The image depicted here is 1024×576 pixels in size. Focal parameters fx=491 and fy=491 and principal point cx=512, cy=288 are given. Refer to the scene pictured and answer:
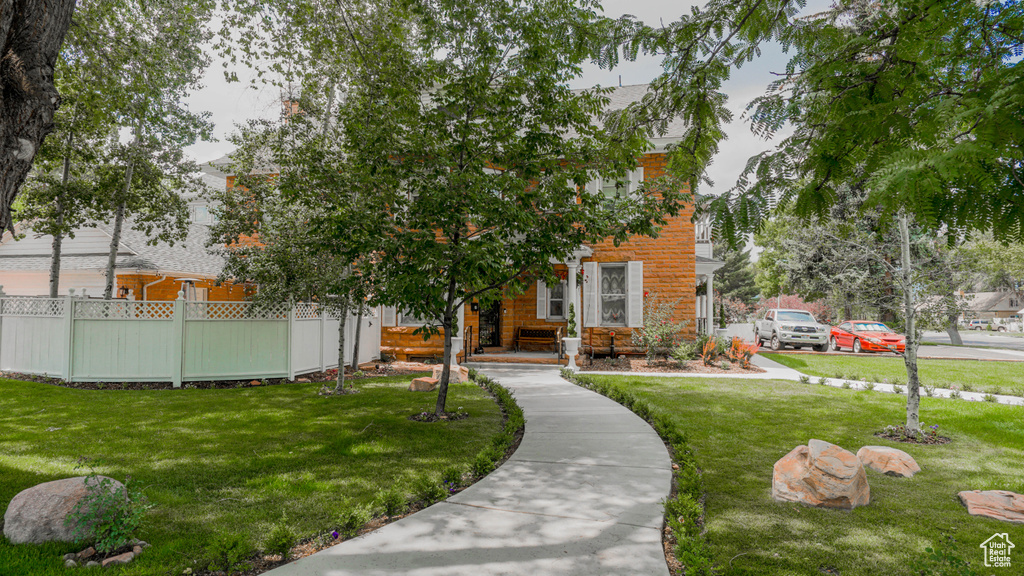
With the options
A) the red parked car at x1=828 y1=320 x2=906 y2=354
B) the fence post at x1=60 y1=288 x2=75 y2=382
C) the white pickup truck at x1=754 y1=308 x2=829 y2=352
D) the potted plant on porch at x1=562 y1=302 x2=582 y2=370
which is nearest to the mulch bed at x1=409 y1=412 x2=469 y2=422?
the potted plant on porch at x1=562 y1=302 x2=582 y2=370

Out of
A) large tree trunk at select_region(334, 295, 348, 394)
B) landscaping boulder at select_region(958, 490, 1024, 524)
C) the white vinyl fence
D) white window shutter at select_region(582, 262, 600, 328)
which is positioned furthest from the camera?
white window shutter at select_region(582, 262, 600, 328)

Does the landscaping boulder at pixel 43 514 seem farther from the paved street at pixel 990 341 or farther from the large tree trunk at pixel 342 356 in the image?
the paved street at pixel 990 341

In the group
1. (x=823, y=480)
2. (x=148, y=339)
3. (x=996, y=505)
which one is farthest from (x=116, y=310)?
(x=996, y=505)

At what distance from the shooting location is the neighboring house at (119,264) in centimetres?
1466

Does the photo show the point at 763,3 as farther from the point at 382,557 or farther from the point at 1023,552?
the point at 382,557

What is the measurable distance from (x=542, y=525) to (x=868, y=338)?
20870 millimetres

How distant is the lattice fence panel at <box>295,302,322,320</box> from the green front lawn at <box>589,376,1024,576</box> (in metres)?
7.55

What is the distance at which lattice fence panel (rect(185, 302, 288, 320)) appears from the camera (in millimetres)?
9641

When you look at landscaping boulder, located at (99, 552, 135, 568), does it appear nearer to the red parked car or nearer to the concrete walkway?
the concrete walkway

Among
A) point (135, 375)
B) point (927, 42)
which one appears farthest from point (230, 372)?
point (927, 42)

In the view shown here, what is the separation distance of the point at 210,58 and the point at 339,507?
11962 mm

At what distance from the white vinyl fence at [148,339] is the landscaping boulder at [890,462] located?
32.3ft

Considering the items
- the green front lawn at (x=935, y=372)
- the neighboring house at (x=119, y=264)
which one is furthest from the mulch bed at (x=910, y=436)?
the neighboring house at (x=119, y=264)

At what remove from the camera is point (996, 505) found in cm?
392
